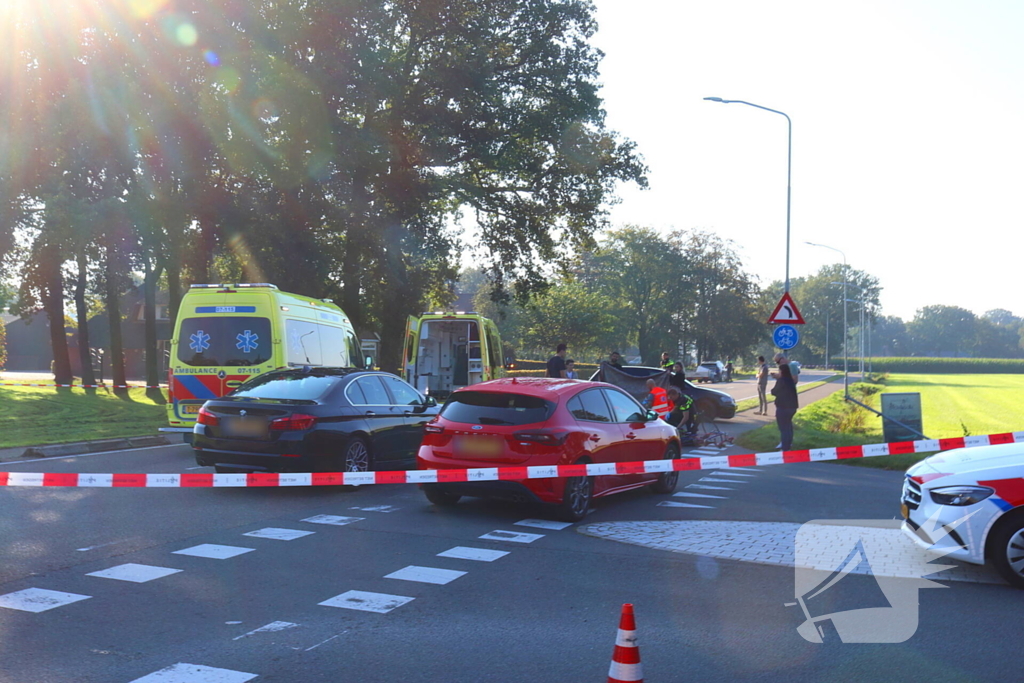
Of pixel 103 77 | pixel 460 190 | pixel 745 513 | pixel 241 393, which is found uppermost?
pixel 103 77

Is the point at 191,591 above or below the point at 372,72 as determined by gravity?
below

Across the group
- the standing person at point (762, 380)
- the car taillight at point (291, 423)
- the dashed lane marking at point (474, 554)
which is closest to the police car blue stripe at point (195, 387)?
the car taillight at point (291, 423)

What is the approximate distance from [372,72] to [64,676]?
21668 mm

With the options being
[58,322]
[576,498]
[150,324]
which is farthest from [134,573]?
[58,322]

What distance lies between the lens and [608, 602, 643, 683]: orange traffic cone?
3.28m

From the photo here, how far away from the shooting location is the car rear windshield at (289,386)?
10.5m

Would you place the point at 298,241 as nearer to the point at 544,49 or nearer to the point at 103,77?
the point at 103,77

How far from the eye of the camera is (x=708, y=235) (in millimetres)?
75438

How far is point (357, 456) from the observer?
35.1 feet

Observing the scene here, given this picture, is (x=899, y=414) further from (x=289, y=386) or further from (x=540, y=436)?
(x=289, y=386)

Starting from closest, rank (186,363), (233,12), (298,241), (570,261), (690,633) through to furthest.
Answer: (690,633), (186,363), (233,12), (298,241), (570,261)

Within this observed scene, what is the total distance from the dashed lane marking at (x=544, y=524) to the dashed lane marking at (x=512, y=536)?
0.41m

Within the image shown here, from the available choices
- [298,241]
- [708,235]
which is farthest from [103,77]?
[708,235]

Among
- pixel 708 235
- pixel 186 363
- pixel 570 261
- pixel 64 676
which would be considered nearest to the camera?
pixel 64 676
